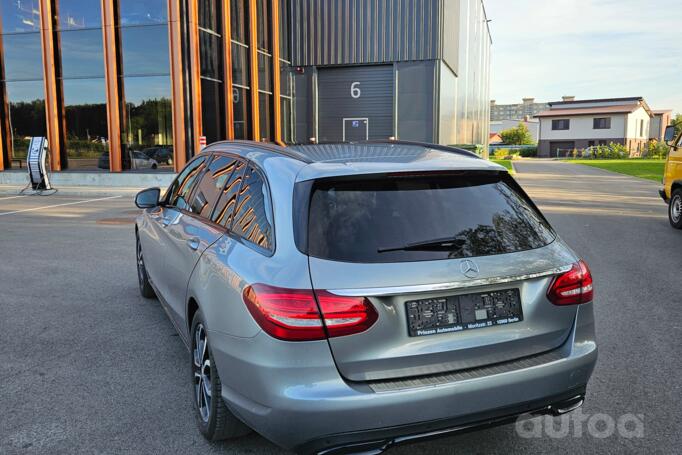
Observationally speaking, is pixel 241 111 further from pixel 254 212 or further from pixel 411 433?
pixel 411 433

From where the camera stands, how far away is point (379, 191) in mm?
2895

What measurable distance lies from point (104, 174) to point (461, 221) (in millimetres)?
19719

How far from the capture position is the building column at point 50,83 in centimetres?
2072

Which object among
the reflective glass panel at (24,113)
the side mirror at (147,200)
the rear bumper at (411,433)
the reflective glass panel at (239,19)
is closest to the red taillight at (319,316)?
the rear bumper at (411,433)

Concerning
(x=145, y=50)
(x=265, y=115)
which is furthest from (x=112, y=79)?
(x=265, y=115)

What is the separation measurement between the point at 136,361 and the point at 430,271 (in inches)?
110

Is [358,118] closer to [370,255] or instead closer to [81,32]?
[81,32]

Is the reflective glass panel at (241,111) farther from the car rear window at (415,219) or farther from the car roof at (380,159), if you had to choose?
the car rear window at (415,219)

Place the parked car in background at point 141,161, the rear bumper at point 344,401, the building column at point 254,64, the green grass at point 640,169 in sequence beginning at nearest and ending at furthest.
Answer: the rear bumper at point 344,401 → the parked car in background at point 141,161 → the building column at point 254,64 → the green grass at point 640,169

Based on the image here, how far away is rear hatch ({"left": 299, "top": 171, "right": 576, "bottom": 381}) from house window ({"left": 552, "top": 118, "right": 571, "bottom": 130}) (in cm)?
8904

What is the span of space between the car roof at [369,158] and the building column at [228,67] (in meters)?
18.9

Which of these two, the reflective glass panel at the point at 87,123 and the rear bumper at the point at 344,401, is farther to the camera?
the reflective glass panel at the point at 87,123

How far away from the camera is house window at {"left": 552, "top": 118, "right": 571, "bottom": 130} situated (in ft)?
280

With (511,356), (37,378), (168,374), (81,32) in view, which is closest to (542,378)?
(511,356)
